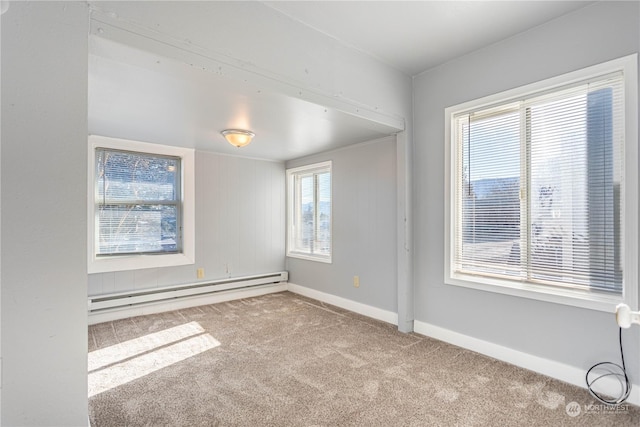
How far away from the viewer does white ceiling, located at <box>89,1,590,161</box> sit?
1890mm

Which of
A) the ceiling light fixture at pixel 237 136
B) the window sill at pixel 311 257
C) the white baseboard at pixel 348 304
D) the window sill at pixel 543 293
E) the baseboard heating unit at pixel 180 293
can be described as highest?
the ceiling light fixture at pixel 237 136

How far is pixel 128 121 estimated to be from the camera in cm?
302

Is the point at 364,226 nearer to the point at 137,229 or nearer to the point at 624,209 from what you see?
the point at 624,209

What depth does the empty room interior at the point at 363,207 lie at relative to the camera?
1359mm

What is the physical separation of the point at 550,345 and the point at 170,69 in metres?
3.19

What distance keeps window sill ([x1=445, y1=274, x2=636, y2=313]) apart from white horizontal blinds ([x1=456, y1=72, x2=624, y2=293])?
0.06 metres

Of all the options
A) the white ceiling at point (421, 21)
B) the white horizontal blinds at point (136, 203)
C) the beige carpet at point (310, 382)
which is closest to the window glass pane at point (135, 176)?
the white horizontal blinds at point (136, 203)

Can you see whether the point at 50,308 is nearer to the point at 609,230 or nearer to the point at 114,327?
the point at 114,327

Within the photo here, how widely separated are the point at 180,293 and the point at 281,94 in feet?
10.1

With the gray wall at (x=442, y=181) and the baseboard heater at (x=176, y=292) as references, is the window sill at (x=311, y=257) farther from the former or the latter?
the gray wall at (x=442, y=181)

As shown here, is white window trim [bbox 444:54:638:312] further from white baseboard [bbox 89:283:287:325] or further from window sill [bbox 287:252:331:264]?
white baseboard [bbox 89:283:287:325]

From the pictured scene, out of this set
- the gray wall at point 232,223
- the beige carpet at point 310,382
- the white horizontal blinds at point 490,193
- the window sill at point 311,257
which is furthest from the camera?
the window sill at point 311,257

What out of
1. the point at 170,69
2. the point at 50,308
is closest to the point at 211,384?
the point at 50,308

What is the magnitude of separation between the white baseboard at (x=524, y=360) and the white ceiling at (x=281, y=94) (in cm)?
206
